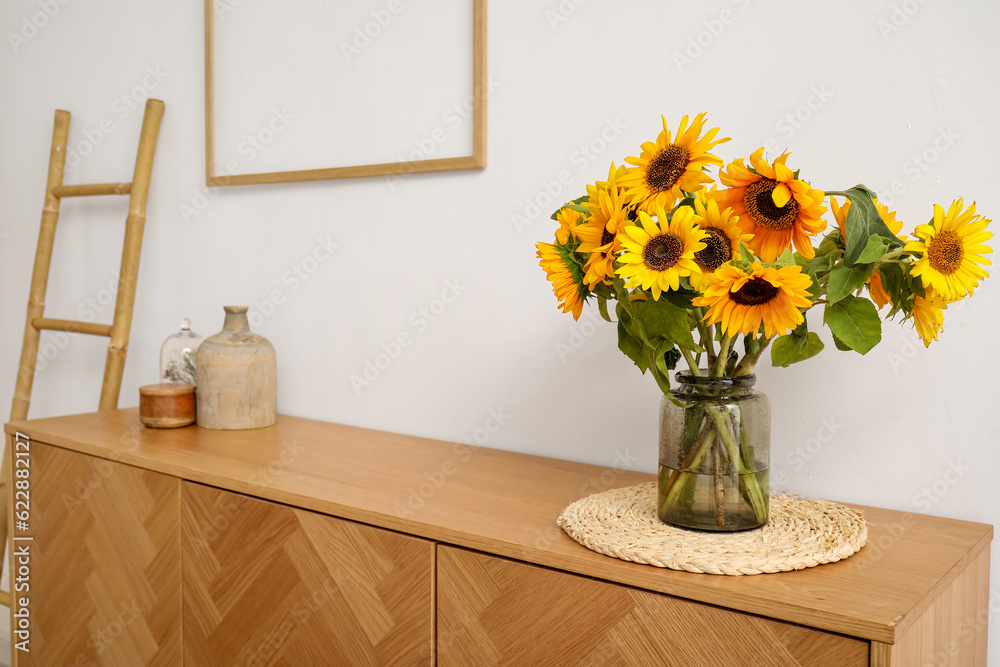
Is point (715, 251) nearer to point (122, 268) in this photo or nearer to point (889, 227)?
point (889, 227)

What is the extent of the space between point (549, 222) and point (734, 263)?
0.58 m

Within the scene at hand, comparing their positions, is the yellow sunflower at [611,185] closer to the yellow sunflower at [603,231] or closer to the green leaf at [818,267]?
the yellow sunflower at [603,231]

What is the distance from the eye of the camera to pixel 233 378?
4.92 feet

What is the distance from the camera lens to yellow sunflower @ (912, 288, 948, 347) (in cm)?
80

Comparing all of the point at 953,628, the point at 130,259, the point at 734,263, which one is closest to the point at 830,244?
the point at 734,263

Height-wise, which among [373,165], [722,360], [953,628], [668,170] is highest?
[373,165]

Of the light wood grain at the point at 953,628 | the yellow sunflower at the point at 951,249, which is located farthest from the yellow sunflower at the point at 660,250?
the light wood grain at the point at 953,628

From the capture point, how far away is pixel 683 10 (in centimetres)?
116

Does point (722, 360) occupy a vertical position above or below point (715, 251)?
below

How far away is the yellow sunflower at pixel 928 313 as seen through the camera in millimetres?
799

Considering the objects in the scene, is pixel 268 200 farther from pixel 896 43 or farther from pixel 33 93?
pixel 896 43

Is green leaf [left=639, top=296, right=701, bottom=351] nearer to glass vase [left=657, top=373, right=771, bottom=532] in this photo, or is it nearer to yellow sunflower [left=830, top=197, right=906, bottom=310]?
glass vase [left=657, top=373, right=771, bottom=532]

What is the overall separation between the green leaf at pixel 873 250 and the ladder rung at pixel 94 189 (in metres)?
1.66

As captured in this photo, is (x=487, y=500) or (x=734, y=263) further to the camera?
(x=487, y=500)
